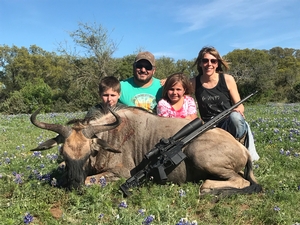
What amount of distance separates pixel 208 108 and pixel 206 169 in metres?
2.04

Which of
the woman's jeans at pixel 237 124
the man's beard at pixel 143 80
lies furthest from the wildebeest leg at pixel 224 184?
the man's beard at pixel 143 80

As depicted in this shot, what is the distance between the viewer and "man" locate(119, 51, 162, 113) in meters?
6.36

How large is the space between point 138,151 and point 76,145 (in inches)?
42.8

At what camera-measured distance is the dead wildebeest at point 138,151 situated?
4.09 metres

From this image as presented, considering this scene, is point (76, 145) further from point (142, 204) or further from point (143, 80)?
point (143, 80)

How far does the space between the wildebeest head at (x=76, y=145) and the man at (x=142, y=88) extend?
203 centimetres

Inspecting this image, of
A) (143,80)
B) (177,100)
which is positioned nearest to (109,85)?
(143,80)

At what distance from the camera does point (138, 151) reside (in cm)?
480

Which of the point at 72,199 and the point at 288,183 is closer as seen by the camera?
the point at 72,199

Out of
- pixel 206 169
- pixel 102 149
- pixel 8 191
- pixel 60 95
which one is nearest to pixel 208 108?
pixel 206 169

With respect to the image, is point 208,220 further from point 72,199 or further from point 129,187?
point 72,199

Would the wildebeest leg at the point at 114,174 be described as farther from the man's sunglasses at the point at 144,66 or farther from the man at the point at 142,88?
the man's sunglasses at the point at 144,66

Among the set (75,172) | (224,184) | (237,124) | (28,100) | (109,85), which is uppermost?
(28,100)

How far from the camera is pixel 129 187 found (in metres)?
4.02
